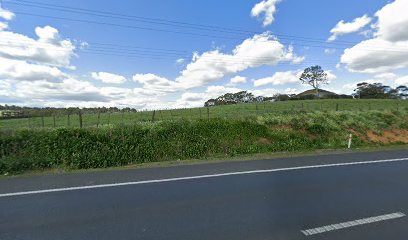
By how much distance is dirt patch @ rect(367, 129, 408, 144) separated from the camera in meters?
14.7

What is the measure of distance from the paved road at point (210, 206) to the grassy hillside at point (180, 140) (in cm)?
197

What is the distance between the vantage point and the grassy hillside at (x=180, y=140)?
28.8 ft

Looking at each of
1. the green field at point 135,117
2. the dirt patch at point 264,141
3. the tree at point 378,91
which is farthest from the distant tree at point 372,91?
the dirt patch at point 264,141

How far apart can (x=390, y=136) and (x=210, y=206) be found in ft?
53.1

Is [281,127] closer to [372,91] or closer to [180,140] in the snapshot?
[180,140]

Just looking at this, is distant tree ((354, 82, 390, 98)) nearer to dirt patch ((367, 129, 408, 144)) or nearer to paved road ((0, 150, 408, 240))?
dirt patch ((367, 129, 408, 144))

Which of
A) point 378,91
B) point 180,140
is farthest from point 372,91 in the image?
point 180,140

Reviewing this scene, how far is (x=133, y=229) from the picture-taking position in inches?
149

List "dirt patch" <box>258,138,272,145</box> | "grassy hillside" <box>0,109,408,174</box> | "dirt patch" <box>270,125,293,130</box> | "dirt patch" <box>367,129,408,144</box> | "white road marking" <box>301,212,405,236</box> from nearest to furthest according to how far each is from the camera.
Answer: "white road marking" <box>301,212,405,236</box>
"grassy hillside" <box>0,109,408,174</box>
"dirt patch" <box>258,138,272,145</box>
"dirt patch" <box>270,125,293,130</box>
"dirt patch" <box>367,129,408,144</box>

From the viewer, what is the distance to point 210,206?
461 cm

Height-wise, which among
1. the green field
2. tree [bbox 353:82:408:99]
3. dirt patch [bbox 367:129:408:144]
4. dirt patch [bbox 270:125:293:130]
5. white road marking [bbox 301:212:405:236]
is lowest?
white road marking [bbox 301:212:405:236]

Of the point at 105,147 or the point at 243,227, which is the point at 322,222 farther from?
the point at 105,147

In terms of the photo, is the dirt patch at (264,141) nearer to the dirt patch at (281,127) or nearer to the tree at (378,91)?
the dirt patch at (281,127)

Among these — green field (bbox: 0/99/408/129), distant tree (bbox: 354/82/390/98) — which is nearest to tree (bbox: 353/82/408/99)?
distant tree (bbox: 354/82/390/98)
